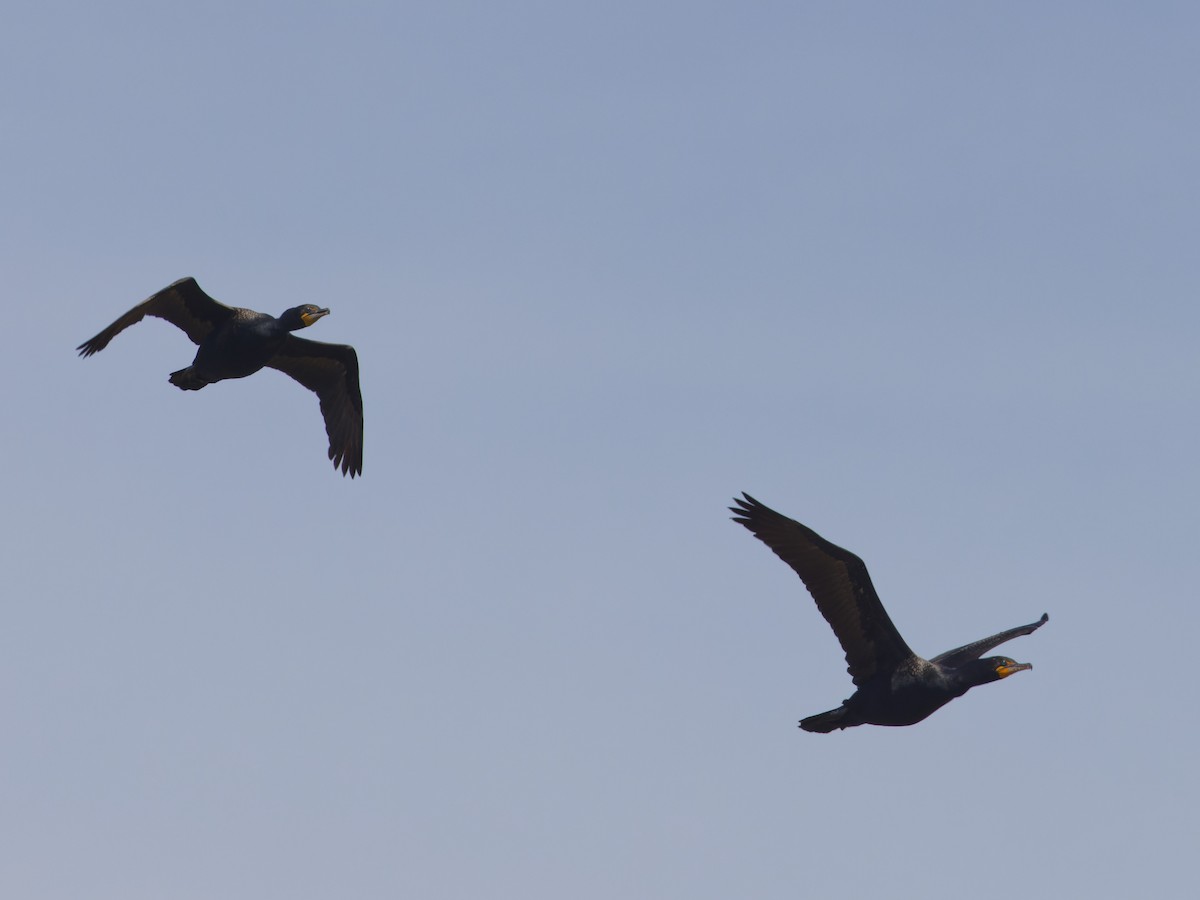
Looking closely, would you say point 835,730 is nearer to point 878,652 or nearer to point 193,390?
point 878,652

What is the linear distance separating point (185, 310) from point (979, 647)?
34.4ft

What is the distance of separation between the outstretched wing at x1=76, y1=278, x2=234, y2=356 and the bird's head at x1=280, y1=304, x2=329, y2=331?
81cm

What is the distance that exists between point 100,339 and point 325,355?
4.22m

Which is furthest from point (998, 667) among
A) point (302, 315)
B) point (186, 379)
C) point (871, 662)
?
point (186, 379)

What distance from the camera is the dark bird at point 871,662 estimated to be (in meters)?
16.6

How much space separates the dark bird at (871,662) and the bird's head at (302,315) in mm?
6944

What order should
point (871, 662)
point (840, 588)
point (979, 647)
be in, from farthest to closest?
point (979, 647)
point (871, 662)
point (840, 588)

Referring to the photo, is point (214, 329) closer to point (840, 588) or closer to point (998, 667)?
point (840, 588)

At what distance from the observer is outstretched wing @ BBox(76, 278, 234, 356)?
64.3 ft

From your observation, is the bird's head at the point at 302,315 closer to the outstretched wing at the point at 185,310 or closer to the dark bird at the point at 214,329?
the dark bird at the point at 214,329

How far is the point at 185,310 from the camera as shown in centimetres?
2012

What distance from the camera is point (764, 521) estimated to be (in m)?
16.4

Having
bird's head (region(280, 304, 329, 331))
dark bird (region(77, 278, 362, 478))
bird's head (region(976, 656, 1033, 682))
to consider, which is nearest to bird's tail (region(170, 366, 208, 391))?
dark bird (region(77, 278, 362, 478))

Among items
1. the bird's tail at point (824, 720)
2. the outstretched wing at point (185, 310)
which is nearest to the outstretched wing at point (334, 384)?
the outstretched wing at point (185, 310)
